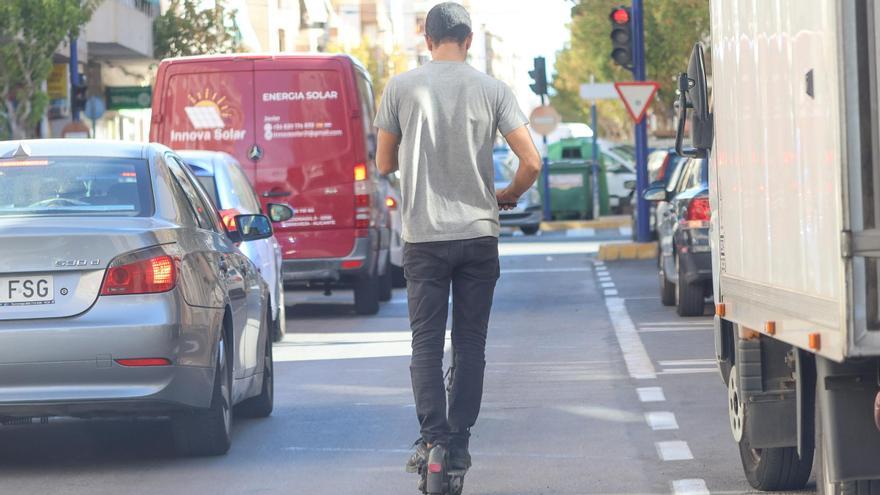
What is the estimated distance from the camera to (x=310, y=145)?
17375mm

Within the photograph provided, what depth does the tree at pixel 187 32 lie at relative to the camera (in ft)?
149

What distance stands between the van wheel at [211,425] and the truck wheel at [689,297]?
27.3 feet

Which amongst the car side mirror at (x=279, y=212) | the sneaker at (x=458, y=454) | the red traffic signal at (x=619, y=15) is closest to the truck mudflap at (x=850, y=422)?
the sneaker at (x=458, y=454)

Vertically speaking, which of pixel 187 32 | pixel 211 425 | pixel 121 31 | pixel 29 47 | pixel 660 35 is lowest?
pixel 211 425

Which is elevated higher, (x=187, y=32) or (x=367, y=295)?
(x=187, y=32)

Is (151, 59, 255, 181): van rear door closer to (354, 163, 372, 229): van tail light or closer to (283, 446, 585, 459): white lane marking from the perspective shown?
(354, 163, 372, 229): van tail light

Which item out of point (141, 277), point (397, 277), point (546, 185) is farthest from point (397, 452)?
point (546, 185)

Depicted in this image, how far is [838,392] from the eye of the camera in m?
5.67

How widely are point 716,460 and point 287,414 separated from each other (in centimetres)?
292

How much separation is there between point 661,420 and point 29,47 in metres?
21.7

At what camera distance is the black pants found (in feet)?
23.6

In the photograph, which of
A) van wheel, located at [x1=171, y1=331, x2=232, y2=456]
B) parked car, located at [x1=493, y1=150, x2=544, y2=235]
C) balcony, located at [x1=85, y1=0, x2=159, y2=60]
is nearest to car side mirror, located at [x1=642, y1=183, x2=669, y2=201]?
van wheel, located at [x1=171, y1=331, x2=232, y2=456]

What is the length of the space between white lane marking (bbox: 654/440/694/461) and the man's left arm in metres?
2.08

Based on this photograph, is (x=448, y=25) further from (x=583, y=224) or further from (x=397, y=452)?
(x=583, y=224)
